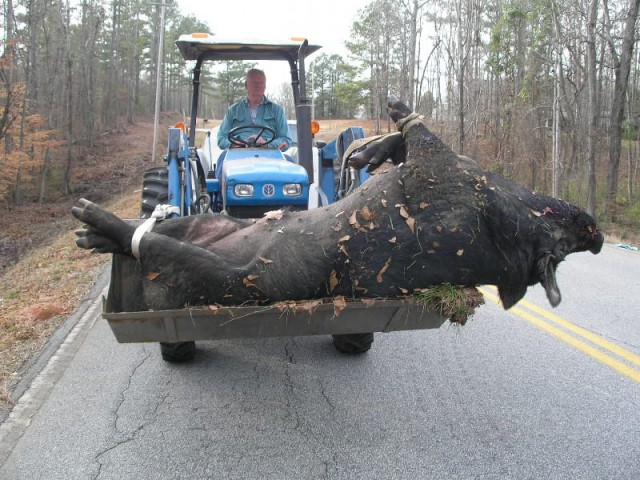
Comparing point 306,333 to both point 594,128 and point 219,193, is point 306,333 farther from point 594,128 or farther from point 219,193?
point 594,128

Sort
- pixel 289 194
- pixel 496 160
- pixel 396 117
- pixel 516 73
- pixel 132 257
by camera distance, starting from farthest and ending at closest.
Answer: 1. pixel 516 73
2. pixel 496 160
3. pixel 289 194
4. pixel 396 117
5. pixel 132 257

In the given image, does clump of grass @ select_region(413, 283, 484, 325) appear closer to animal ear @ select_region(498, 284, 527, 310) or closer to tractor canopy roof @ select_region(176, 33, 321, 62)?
animal ear @ select_region(498, 284, 527, 310)

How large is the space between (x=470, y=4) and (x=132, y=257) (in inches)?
1213

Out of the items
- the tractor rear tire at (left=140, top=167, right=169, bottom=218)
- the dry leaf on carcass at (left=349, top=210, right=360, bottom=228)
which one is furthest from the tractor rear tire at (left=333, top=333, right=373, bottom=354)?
the tractor rear tire at (left=140, top=167, right=169, bottom=218)

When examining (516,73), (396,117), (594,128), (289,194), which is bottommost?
(289,194)

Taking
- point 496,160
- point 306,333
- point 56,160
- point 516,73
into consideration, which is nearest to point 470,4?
point 516,73

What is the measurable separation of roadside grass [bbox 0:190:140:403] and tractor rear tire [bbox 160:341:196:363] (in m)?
1.06

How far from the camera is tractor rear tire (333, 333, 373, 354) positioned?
4.18m

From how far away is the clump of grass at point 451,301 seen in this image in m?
2.71

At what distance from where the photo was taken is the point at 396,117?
319cm

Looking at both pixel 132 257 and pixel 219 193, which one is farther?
pixel 219 193

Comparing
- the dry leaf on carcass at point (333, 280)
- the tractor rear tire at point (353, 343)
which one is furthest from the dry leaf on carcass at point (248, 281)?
the tractor rear tire at point (353, 343)

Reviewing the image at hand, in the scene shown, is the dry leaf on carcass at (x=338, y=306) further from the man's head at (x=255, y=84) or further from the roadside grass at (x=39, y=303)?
the man's head at (x=255, y=84)

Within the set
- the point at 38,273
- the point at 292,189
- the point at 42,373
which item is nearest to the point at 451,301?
the point at 292,189
